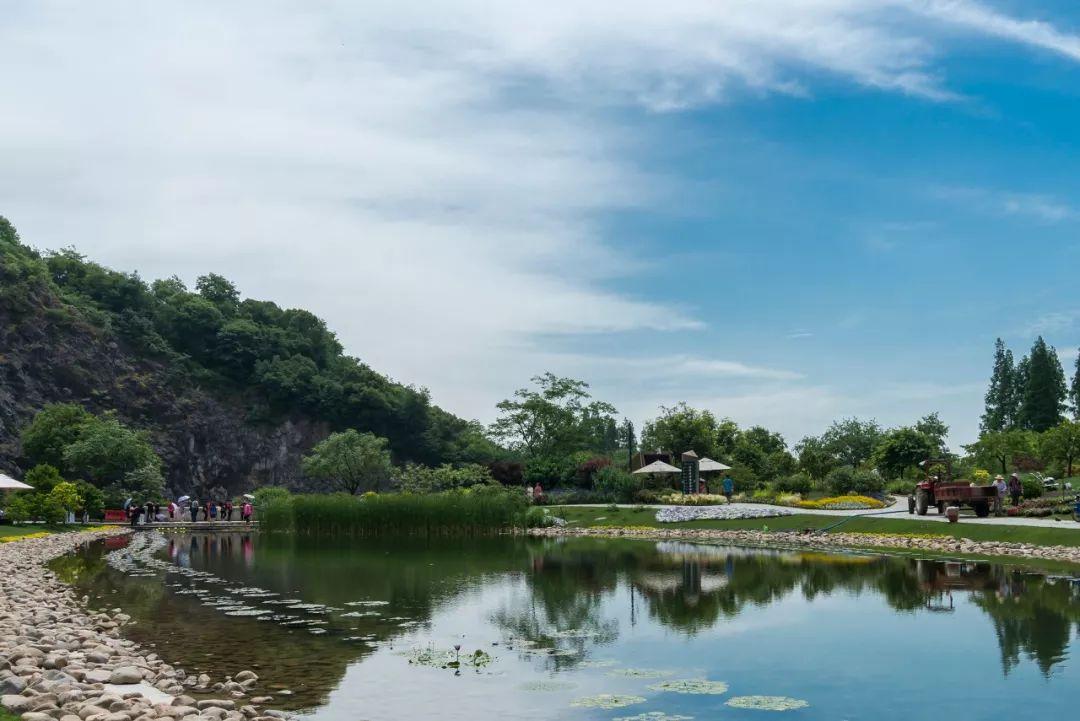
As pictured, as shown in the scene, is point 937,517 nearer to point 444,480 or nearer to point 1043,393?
point 444,480

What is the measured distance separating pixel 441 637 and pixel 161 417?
76.6 meters

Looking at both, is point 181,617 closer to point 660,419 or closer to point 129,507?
point 129,507

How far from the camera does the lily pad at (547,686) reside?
40.7ft

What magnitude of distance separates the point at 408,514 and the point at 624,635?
2827 centimetres

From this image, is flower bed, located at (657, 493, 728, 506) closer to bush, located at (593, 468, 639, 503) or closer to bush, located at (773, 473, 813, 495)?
bush, located at (593, 468, 639, 503)

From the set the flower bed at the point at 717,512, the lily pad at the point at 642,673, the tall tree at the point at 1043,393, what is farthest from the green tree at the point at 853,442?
the lily pad at the point at 642,673

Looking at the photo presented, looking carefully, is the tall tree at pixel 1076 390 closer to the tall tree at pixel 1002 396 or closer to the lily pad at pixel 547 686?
the tall tree at pixel 1002 396

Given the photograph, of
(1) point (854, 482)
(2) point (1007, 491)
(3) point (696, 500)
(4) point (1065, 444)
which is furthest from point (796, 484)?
(4) point (1065, 444)

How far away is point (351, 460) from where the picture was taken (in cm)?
6850

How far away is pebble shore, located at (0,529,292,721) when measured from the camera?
10.3 metres

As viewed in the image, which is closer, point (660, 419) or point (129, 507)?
point (129, 507)

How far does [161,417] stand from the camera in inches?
3381

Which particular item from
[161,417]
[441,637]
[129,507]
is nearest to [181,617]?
[441,637]

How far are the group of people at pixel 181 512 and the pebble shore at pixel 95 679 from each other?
3682 centimetres
